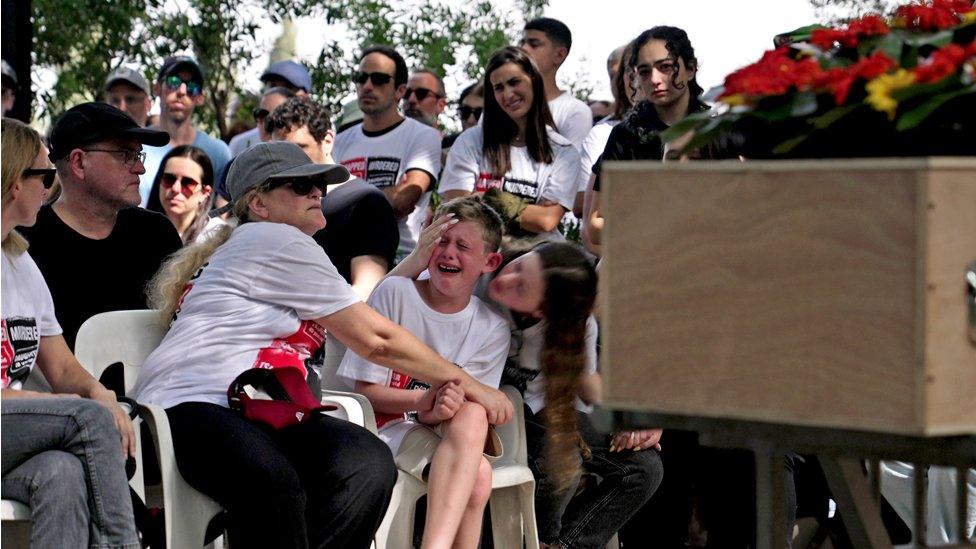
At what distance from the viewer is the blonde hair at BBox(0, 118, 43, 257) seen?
13.2 ft

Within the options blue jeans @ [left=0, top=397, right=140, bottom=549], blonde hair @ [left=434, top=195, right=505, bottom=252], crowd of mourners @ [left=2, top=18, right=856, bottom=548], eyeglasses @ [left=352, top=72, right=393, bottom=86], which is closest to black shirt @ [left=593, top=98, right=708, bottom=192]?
crowd of mourners @ [left=2, top=18, right=856, bottom=548]

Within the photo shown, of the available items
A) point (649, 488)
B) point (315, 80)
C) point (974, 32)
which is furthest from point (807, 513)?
point (315, 80)

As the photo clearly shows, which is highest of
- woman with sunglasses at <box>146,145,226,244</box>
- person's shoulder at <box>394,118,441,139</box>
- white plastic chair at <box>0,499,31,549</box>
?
person's shoulder at <box>394,118,441,139</box>

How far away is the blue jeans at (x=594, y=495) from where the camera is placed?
502 cm

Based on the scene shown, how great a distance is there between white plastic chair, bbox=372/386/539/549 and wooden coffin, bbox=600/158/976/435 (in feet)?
7.61

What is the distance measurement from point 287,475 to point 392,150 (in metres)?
2.85

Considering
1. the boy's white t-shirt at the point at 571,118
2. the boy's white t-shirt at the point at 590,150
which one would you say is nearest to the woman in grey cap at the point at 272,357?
the boy's white t-shirt at the point at 590,150

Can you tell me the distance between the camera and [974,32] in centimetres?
252

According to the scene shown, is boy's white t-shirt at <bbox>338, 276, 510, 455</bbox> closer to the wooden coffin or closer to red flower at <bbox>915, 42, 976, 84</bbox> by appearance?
the wooden coffin

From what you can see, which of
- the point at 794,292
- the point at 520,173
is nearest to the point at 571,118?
the point at 520,173

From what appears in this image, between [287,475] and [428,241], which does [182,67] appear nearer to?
[428,241]

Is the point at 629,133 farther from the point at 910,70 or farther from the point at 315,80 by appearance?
the point at 315,80

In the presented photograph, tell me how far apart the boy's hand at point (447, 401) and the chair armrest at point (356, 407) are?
192 millimetres

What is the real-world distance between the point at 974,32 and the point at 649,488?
2.80m
